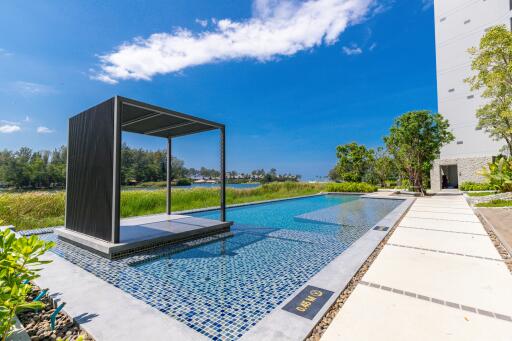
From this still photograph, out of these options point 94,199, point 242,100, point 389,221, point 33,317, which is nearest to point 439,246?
point 389,221

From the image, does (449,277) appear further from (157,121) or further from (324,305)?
(157,121)

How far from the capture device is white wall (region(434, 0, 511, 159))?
17.9 meters

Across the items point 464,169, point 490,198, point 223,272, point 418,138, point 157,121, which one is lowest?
point 223,272

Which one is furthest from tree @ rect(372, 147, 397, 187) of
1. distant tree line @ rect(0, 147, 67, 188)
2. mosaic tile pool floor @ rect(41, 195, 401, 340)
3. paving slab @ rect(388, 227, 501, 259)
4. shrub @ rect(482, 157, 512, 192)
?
distant tree line @ rect(0, 147, 67, 188)

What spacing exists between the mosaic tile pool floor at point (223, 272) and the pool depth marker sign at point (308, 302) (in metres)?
0.18

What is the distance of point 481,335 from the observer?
6.22 feet

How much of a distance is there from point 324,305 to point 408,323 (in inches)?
29.3

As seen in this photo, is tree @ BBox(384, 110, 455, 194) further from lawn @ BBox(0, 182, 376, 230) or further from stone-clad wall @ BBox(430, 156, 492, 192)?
lawn @ BBox(0, 182, 376, 230)

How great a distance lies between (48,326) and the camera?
2066mm

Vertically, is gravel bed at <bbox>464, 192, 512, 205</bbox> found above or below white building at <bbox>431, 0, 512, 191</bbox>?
below

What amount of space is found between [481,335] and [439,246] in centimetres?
295

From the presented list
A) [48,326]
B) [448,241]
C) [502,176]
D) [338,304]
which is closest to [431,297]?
[338,304]

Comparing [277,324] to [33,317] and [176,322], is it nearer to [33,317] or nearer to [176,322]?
[176,322]

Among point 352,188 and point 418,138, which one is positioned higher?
point 418,138
